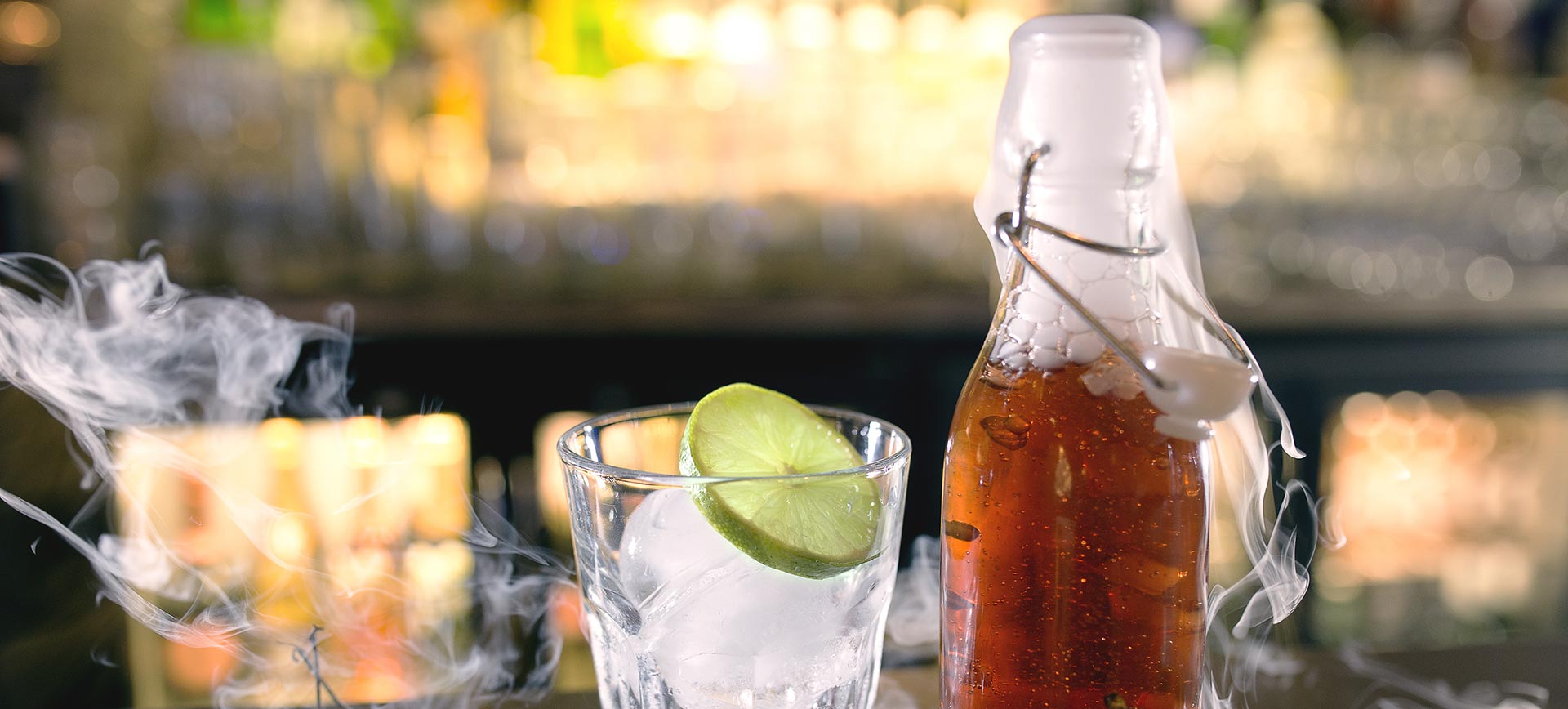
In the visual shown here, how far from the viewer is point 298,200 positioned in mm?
1826

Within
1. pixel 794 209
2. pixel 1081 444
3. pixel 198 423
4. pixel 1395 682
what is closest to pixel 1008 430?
pixel 1081 444

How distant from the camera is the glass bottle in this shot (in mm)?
408

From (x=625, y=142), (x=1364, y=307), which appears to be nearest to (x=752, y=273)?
(x=625, y=142)

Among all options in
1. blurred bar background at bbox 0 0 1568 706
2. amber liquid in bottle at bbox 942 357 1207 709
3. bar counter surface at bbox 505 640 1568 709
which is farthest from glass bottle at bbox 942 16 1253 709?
blurred bar background at bbox 0 0 1568 706

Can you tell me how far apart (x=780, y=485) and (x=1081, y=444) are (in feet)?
0.37

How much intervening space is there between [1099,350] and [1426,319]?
1.61 meters

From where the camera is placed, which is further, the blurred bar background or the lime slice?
the blurred bar background

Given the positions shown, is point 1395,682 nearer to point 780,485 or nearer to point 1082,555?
point 1082,555

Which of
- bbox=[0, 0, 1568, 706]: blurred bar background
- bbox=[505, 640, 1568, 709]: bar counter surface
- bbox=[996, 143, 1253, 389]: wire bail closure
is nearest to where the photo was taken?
bbox=[996, 143, 1253, 389]: wire bail closure

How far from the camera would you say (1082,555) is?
1.38 ft

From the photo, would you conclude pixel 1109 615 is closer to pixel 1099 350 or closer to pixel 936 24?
pixel 1099 350

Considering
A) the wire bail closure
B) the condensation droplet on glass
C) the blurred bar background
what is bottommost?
the blurred bar background

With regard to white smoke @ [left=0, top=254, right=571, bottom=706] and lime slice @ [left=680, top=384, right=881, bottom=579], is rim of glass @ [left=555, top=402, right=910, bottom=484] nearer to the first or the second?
lime slice @ [left=680, top=384, right=881, bottom=579]

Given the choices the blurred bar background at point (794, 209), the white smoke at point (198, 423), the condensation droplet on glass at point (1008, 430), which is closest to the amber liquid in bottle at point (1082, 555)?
the condensation droplet on glass at point (1008, 430)
